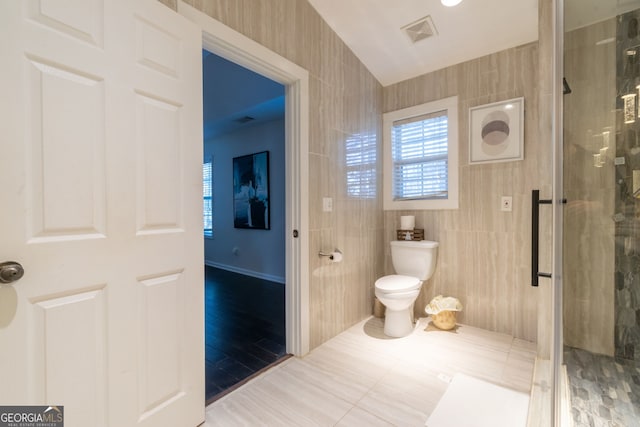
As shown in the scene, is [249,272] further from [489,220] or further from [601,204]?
[601,204]

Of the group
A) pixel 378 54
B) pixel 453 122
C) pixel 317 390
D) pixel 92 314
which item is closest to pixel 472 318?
pixel 317 390

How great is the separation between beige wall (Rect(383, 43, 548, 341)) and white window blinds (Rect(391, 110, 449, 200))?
161 millimetres

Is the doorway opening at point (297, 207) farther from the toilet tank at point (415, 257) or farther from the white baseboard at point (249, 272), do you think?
the white baseboard at point (249, 272)

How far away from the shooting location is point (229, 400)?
5.25ft

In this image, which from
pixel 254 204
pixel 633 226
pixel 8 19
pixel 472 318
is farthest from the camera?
pixel 254 204

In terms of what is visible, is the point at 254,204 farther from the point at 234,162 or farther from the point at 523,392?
the point at 523,392

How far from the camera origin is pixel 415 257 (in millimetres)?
2578

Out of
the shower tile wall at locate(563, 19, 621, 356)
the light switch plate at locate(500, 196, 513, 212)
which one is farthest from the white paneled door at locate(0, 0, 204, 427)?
the light switch plate at locate(500, 196, 513, 212)

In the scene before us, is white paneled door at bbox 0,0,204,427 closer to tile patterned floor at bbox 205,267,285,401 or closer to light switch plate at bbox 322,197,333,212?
tile patterned floor at bbox 205,267,285,401

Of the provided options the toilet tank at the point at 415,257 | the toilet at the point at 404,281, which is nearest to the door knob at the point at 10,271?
the toilet at the point at 404,281

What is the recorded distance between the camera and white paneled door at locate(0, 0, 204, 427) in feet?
2.94

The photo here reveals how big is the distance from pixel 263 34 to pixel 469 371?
254 centimetres

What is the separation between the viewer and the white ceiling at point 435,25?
2014 mm

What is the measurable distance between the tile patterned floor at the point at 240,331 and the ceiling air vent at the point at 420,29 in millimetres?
2680
